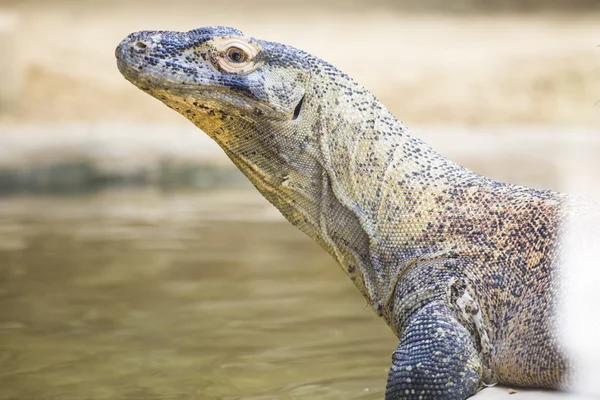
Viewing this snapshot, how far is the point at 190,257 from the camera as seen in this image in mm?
8648

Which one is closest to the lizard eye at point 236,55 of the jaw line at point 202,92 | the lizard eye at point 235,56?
the lizard eye at point 235,56

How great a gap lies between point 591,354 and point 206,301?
13.0ft

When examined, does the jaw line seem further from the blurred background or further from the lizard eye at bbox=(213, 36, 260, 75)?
the blurred background

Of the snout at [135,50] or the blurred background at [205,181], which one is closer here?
the snout at [135,50]

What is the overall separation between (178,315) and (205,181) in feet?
26.8

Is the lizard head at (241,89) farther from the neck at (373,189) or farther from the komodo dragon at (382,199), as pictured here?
the neck at (373,189)

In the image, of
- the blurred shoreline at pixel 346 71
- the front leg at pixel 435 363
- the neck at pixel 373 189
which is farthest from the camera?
the blurred shoreline at pixel 346 71

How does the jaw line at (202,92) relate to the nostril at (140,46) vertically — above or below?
below

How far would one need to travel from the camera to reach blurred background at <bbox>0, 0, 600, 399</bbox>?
5145 millimetres

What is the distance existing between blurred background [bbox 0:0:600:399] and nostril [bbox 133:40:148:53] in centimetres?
165

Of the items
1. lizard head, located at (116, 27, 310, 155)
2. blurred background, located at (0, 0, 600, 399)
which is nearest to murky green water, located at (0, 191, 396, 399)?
blurred background, located at (0, 0, 600, 399)

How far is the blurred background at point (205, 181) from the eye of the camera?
16.9ft

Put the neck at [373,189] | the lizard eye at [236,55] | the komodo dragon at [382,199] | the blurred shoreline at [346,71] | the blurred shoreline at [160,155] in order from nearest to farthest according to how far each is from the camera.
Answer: the komodo dragon at [382,199]
the neck at [373,189]
the lizard eye at [236,55]
the blurred shoreline at [160,155]
the blurred shoreline at [346,71]

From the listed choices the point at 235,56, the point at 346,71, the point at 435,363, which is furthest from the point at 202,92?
the point at 346,71
